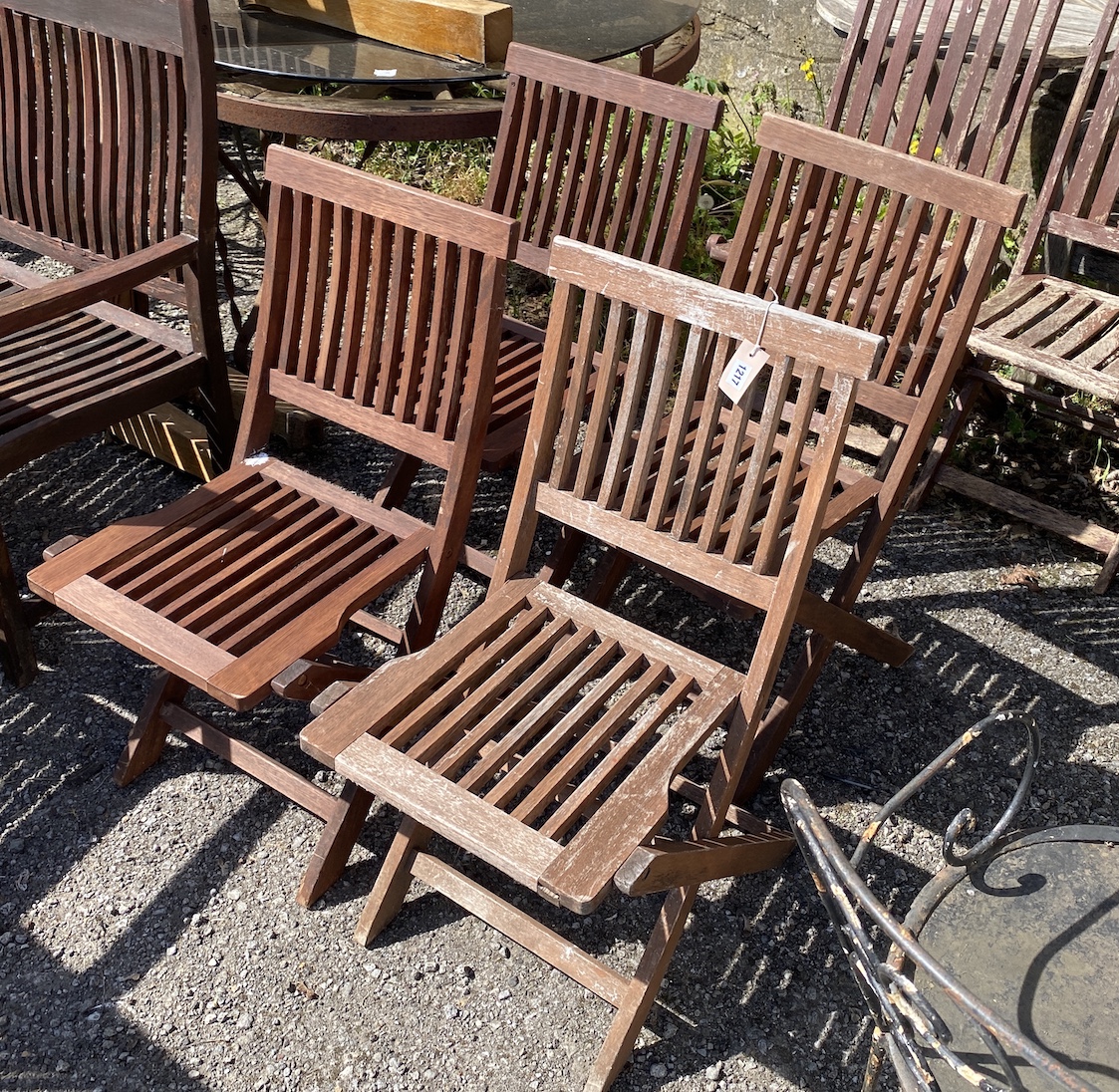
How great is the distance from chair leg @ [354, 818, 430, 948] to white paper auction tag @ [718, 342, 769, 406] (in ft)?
3.63

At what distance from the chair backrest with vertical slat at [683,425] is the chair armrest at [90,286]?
3.85 feet

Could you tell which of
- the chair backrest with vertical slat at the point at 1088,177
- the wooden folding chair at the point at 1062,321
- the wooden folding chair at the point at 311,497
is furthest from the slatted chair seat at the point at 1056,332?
the wooden folding chair at the point at 311,497

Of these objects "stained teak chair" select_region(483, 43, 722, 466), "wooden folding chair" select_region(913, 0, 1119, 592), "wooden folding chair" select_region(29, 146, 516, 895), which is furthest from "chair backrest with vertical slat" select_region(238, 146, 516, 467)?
"wooden folding chair" select_region(913, 0, 1119, 592)

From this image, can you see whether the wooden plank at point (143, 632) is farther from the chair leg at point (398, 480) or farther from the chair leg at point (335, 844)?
the chair leg at point (398, 480)

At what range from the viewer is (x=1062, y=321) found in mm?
3287

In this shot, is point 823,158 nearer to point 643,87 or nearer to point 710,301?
point 643,87

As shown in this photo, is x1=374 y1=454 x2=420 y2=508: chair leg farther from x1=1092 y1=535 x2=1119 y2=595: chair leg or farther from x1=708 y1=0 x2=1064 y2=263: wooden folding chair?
x1=1092 y1=535 x2=1119 y2=595: chair leg

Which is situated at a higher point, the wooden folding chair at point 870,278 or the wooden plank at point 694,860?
the wooden folding chair at point 870,278

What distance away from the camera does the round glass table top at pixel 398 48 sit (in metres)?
3.24

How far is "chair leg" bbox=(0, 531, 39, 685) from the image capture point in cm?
284

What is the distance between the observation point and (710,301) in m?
2.05

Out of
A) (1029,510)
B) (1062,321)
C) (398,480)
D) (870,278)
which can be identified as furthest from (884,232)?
(398,480)

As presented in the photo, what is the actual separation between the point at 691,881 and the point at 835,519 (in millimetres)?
917

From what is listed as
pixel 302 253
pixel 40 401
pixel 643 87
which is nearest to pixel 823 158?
pixel 643 87
